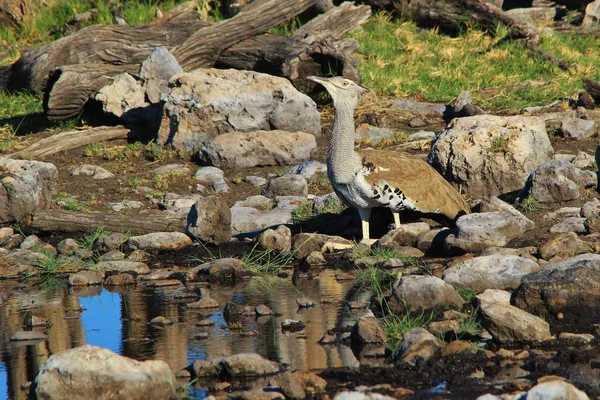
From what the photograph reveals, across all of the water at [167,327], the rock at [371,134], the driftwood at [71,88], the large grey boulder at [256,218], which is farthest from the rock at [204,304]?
the driftwood at [71,88]

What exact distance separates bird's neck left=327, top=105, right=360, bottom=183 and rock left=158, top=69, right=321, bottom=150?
400cm

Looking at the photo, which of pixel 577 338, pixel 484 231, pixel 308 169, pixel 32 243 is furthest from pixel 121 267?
pixel 577 338

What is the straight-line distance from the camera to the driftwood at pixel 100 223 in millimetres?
9680

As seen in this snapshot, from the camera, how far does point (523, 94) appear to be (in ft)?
48.1

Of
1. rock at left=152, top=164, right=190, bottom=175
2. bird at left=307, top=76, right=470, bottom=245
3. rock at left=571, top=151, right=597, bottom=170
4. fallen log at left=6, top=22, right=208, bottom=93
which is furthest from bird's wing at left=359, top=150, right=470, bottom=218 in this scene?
fallen log at left=6, top=22, right=208, bottom=93

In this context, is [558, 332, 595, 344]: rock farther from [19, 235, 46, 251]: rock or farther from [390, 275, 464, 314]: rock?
[19, 235, 46, 251]: rock

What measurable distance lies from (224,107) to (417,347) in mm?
7654

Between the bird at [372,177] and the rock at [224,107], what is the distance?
13.0 feet

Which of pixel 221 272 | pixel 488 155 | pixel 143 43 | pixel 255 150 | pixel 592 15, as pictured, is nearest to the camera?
pixel 221 272

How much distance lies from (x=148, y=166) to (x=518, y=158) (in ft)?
14.8

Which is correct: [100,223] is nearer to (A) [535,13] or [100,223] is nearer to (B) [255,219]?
(B) [255,219]

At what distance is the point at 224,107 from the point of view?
504 inches

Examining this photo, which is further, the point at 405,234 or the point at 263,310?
the point at 405,234

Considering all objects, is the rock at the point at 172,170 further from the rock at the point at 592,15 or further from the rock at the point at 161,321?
the rock at the point at 592,15
